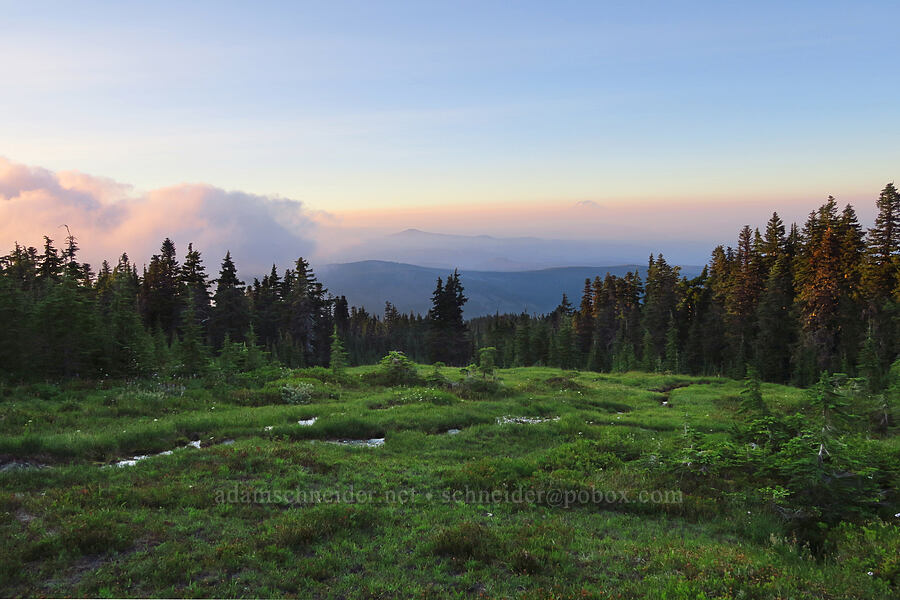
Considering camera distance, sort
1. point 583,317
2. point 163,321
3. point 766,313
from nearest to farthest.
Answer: point 766,313 < point 163,321 < point 583,317

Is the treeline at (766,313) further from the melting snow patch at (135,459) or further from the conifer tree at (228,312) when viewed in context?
the conifer tree at (228,312)

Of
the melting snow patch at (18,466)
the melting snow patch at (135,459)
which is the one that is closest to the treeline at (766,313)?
the melting snow patch at (135,459)

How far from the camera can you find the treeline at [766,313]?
146 ft

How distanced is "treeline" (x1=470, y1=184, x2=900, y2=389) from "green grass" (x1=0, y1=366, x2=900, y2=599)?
31.9 metres

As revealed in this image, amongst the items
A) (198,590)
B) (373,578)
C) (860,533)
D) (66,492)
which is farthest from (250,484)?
(860,533)

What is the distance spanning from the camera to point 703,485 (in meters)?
13.5

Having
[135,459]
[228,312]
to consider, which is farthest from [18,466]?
[228,312]

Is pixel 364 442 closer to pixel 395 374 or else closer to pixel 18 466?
pixel 18 466

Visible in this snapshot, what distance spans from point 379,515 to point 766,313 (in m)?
60.7

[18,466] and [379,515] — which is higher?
[18,466]

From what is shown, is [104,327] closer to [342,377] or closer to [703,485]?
[342,377]

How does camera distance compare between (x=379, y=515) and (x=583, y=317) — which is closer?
(x=379, y=515)

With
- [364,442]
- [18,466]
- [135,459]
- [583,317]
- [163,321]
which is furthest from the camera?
[583,317]

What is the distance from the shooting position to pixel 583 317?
295 ft
